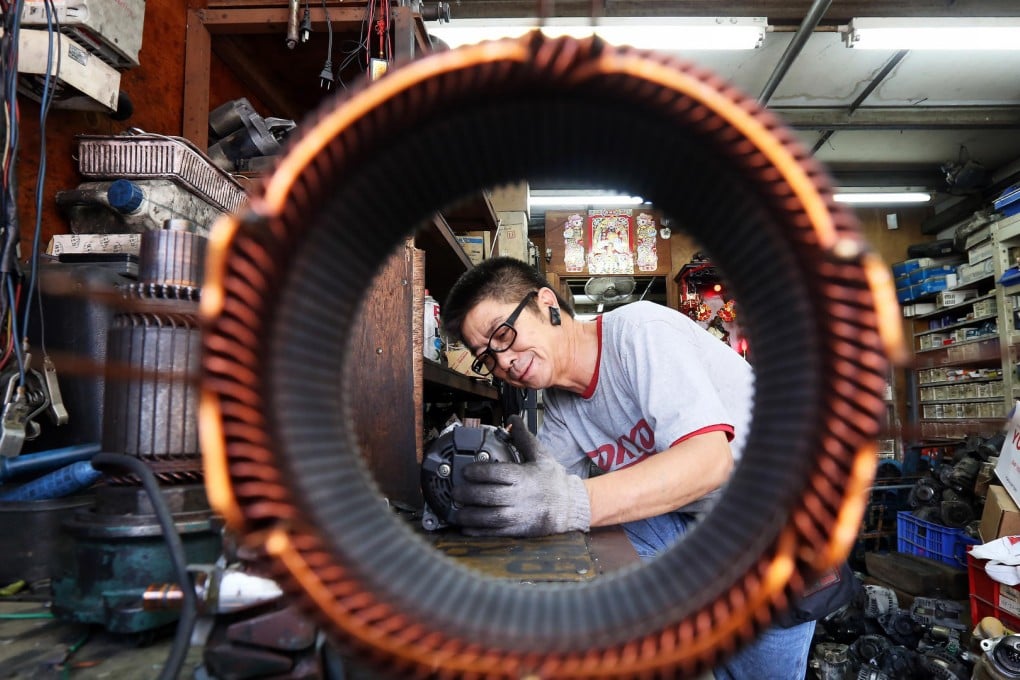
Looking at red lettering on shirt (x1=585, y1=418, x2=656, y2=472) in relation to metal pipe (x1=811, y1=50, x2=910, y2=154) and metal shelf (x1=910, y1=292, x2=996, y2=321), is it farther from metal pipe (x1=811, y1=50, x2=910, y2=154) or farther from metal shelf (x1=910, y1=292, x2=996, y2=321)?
metal shelf (x1=910, y1=292, x2=996, y2=321)

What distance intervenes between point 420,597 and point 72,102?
1.20 metres

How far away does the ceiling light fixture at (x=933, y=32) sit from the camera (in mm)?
3340

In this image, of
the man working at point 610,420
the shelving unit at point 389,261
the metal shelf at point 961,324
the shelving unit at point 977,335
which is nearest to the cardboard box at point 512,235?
the shelving unit at point 389,261

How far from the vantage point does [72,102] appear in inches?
42.5

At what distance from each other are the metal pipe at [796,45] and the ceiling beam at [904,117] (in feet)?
1.75

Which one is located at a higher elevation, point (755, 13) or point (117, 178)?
point (755, 13)

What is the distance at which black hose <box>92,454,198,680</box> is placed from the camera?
45cm

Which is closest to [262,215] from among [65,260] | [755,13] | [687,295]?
[65,260]

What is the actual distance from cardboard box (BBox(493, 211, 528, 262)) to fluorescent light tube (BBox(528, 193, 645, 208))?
2041 mm

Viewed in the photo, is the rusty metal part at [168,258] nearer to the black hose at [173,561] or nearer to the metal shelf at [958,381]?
the black hose at [173,561]

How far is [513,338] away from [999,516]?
2.60 m

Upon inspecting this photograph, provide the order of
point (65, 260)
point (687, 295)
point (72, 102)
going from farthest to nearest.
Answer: point (687, 295) → point (72, 102) → point (65, 260)

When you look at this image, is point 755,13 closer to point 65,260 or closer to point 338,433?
point 65,260

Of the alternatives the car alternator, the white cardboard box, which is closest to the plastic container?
the car alternator
